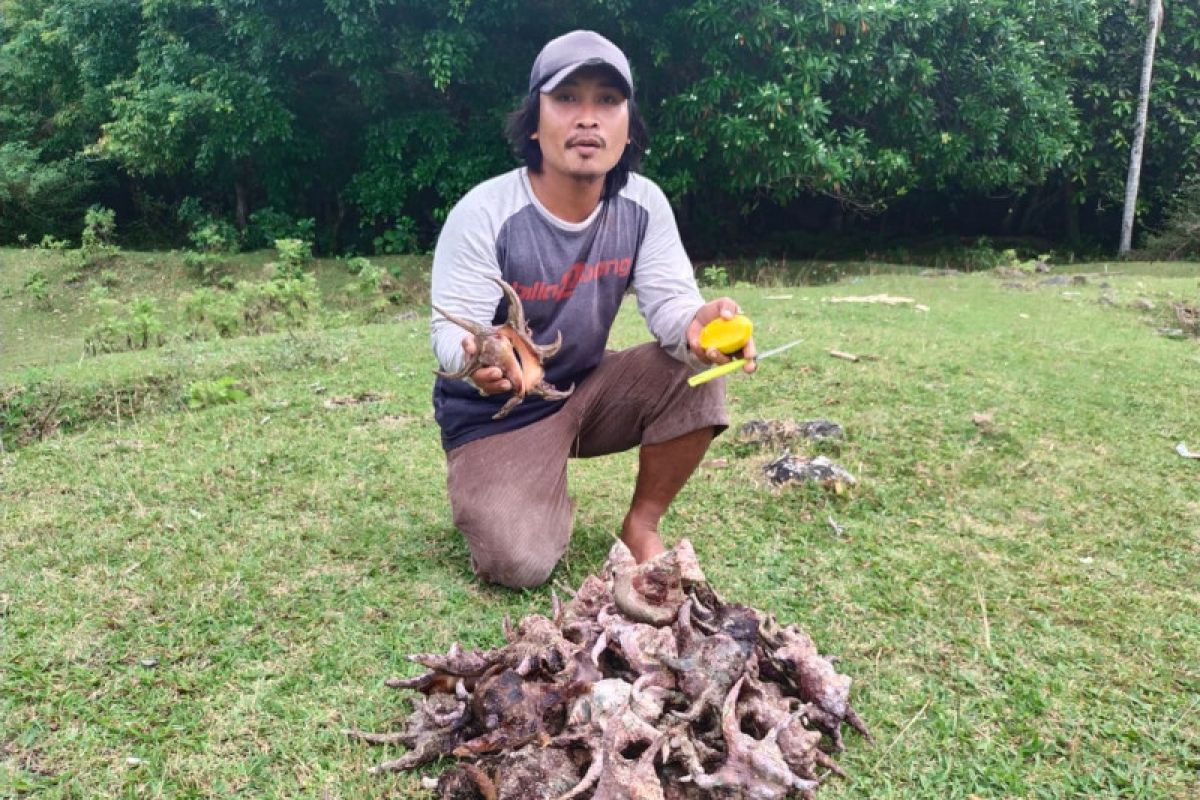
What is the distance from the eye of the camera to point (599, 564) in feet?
10.1

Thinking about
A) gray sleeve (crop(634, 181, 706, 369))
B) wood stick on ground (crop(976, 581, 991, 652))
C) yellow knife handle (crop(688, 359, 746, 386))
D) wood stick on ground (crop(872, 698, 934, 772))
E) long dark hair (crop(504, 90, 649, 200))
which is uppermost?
long dark hair (crop(504, 90, 649, 200))

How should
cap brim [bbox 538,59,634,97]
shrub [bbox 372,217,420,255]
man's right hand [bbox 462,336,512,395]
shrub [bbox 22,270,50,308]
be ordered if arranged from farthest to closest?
shrub [bbox 372,217,420,255] < shrub [bbox 22,270,50,308] < cap brim [bbox 538,59,634,97] < man's right hand [bbox 462,336,512,395]

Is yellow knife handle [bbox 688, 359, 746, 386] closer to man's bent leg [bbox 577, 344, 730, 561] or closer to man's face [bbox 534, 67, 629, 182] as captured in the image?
man's bent leg [bbox 577, 344, 730, 561]

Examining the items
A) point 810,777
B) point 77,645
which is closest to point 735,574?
point 810,777

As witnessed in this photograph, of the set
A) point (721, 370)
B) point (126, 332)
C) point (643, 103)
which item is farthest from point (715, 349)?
point (643, 103)

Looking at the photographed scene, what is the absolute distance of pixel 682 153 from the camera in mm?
11148

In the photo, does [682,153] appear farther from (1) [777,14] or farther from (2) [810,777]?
(2) [810,777]

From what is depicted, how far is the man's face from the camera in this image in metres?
2.80

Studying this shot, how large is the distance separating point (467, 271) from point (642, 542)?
3.57 ft

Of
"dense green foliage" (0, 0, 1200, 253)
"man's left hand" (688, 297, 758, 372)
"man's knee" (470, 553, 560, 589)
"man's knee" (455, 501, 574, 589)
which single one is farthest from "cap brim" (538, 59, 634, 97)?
"dense green foliage" (0, 0, 1200, 253)

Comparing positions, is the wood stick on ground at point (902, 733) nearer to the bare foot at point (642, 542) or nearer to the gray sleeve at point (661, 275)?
the bare foot at point (642, 542)

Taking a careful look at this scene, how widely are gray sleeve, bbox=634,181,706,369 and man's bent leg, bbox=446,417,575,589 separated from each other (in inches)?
20.3

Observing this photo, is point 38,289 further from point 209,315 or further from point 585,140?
point 585,140

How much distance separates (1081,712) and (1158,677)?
0.33m
